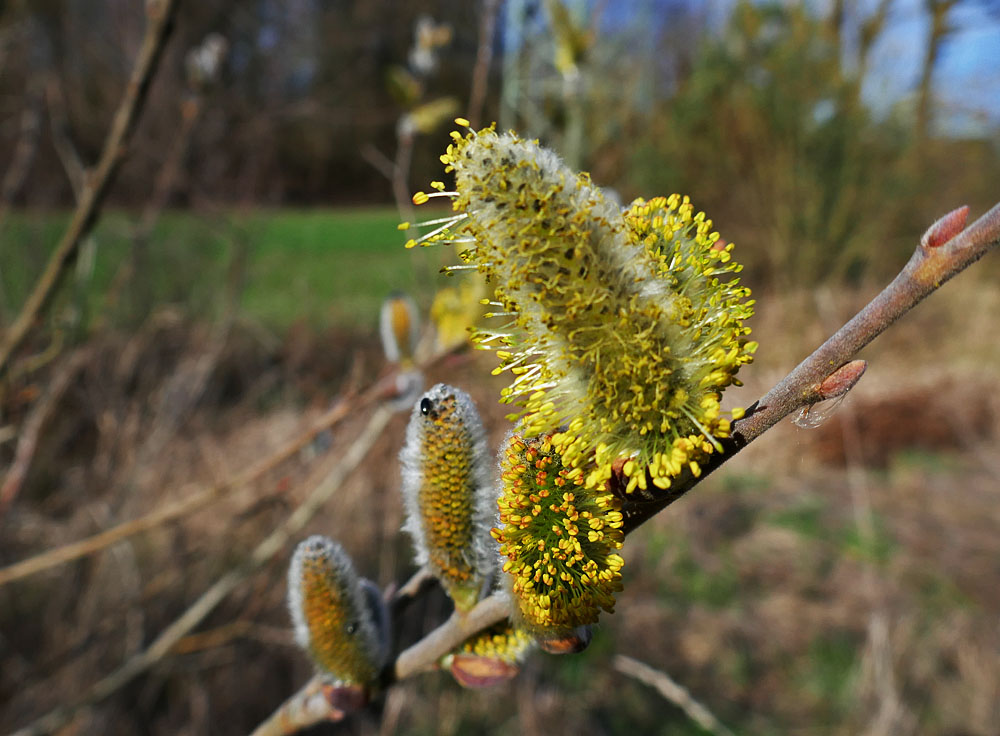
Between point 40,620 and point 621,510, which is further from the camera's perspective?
point 40,620

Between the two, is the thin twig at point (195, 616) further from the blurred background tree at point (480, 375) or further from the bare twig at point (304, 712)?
the bare twig at point (304, 712)

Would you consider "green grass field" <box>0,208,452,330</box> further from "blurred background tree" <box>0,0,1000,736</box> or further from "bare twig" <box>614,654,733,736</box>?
"bare twig" <box>614,654,733,736</box>

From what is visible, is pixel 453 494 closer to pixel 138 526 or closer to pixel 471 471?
pixel 471 471

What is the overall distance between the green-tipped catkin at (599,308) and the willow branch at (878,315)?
0.10 ft

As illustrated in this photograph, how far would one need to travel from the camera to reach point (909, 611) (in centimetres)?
409

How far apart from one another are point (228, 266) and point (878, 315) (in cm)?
598

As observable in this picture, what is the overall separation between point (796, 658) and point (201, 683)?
2.99m

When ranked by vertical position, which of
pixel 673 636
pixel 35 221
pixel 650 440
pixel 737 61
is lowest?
pixel 673 636

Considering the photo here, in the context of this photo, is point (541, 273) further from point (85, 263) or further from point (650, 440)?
point (85, 263)

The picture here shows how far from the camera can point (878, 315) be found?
0.56 metres

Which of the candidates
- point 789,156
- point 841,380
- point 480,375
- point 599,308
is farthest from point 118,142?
point 789,156

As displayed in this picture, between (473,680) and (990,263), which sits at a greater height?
(473,680)

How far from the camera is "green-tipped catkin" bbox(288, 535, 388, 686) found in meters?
0.76

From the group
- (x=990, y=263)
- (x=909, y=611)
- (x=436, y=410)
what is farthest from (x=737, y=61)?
(x=436, y=410)
